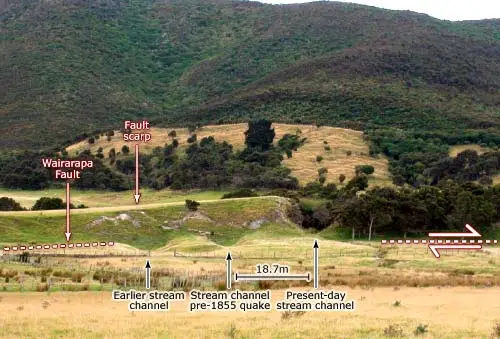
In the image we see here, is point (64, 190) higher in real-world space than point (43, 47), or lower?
lower

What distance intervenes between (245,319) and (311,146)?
90.3 metres

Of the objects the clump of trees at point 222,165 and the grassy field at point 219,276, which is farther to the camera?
the clump of trees at point 222,165

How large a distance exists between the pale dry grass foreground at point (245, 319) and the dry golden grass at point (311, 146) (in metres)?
66.4

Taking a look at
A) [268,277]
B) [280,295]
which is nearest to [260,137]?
[268,277]

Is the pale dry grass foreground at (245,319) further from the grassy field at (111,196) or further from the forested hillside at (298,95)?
the forested hillside at (298,95)

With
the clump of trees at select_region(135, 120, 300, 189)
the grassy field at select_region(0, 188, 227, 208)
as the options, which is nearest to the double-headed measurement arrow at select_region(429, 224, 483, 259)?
the clump of trees at select_region(135, 120, 300, 189)

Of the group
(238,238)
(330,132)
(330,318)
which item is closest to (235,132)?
(330,132)

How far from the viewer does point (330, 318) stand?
89.4ft

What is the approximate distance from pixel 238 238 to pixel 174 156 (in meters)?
44.6

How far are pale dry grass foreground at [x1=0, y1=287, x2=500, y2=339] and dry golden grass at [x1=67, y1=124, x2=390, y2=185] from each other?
6636 cm

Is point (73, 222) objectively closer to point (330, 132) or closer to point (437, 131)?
point (330, 132)

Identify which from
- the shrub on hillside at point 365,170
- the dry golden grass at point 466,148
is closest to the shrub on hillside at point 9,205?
the shrub on hillside at point 365,170

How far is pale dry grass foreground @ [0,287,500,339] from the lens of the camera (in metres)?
23.1

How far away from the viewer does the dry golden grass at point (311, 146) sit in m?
105
